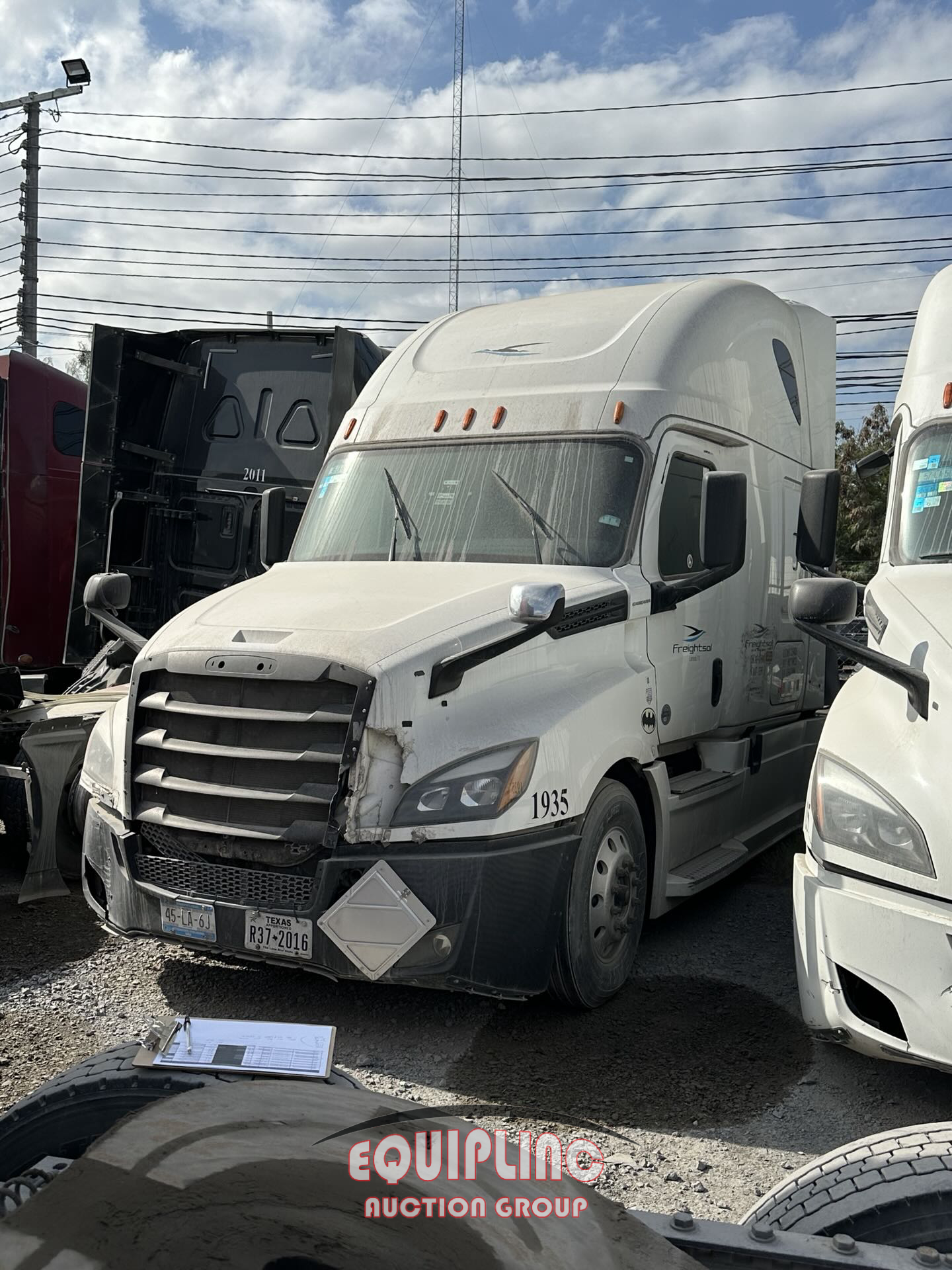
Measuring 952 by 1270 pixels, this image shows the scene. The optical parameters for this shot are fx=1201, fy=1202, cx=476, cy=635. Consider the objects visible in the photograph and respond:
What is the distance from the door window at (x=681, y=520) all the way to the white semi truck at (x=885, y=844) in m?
1.22

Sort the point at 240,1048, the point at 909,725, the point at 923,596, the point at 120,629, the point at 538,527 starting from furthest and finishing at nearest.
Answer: the point at 120,629
the point at 538,527
the point at 923,596
the point at 909,725
the point at 240,1048

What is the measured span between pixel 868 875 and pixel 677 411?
2838 mm

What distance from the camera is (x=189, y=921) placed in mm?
4805

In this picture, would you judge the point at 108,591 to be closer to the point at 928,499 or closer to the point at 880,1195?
the point at 928,499

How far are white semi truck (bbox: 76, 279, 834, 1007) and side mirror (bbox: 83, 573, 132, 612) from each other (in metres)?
0.01

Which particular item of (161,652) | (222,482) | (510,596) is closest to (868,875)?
(510,596)

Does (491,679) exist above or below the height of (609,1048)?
above

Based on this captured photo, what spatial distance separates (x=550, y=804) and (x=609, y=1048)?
101cm

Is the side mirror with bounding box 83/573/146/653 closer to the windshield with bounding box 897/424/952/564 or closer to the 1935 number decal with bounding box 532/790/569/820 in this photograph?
the 1935 number decal with bounding box 532/790/569/820

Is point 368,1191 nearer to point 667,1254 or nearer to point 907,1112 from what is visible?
point 667,1254

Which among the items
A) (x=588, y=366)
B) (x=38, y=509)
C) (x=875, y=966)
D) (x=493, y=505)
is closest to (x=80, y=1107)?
(x=875, y=966)

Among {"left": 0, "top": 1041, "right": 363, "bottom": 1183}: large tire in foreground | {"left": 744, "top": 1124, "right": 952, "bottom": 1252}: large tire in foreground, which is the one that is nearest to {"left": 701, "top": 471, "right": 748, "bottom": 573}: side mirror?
{"left": 744, "top": 1124, "right": 952, "bottom": 1252}: large tire in foreground

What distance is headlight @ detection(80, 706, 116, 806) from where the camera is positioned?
5316mm

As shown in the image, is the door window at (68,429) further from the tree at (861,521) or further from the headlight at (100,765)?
the tree at (861,521)
